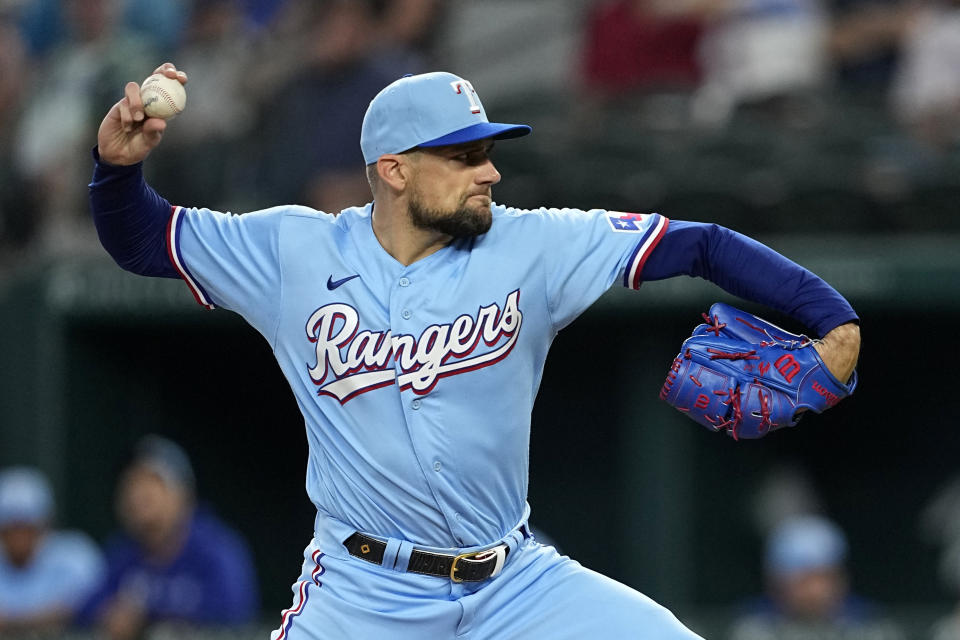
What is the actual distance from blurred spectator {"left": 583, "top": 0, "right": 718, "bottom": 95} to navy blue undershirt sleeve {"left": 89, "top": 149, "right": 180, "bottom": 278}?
535 cm

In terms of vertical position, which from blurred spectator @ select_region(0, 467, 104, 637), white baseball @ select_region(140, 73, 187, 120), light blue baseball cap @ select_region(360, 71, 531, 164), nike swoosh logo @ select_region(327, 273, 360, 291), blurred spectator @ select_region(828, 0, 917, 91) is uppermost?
white baseball @ select_region(140, 73, 187, 120)

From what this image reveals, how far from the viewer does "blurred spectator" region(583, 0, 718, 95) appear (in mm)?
8875

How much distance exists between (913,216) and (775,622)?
2.06 m

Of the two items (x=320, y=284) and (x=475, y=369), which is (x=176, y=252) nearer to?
(x=320, y=284)

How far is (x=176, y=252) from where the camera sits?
12.6ft

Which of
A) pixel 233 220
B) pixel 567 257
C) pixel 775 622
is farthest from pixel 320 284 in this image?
pixel 775 622

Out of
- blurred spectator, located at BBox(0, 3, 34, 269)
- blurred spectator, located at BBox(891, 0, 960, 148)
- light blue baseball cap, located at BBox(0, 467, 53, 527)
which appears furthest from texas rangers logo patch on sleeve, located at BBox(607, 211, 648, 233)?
blurred spectator, located at BBox(0, 3, 34, 269)

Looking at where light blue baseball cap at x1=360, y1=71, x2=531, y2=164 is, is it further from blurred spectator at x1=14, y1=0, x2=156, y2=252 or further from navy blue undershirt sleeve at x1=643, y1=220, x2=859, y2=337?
blurred spectator at x1=14, y1=0, x2=156, y2=252

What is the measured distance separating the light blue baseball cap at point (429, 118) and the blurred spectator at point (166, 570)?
3.40m

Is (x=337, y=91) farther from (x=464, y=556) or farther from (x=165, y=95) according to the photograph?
(x=464, y=556)

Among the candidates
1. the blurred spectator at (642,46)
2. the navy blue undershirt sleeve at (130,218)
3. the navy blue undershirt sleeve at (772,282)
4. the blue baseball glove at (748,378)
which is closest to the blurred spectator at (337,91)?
the blurred spectator at (642,46)

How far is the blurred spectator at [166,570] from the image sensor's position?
6773 mm

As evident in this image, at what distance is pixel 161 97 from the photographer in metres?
3.65

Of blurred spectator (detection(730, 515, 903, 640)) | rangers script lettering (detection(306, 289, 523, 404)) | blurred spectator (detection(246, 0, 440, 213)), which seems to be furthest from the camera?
blurred spectator (detection(246, 0, 440, 213))
